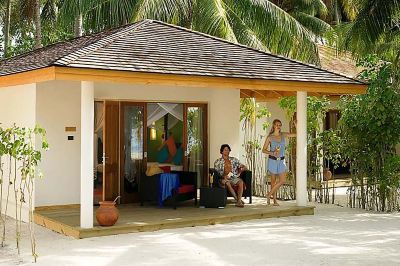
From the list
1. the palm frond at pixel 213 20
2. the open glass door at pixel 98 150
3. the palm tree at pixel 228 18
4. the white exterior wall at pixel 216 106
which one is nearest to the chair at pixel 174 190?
the open glass door at pixel 98 150

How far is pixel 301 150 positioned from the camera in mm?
12984

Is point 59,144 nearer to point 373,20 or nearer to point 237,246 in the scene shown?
point 237,246

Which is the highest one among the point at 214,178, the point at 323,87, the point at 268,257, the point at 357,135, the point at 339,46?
the point at 339,46

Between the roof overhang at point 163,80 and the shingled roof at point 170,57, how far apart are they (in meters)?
0.07

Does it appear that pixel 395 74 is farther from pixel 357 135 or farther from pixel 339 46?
pixel 339 46

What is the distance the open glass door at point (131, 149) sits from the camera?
42.7 ft

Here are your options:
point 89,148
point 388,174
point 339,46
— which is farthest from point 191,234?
point 339,46

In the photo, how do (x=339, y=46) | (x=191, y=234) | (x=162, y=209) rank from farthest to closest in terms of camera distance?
(x=339, y=46), (x=162, y=209), (x=191, y=234)

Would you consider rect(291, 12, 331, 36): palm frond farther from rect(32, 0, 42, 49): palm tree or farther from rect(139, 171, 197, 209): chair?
rect(139, 171, 197, 209): chair

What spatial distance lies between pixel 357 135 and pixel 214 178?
3161 millimetres

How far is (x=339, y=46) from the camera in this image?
64.6 ft

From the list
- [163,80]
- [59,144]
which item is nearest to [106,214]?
[163,80]

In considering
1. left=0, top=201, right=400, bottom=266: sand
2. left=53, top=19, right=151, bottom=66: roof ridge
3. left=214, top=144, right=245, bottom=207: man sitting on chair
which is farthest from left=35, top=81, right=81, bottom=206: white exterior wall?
left=214, top=144, right=245, bottom=207: man sitting on chair

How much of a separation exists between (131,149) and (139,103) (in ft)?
3.23
